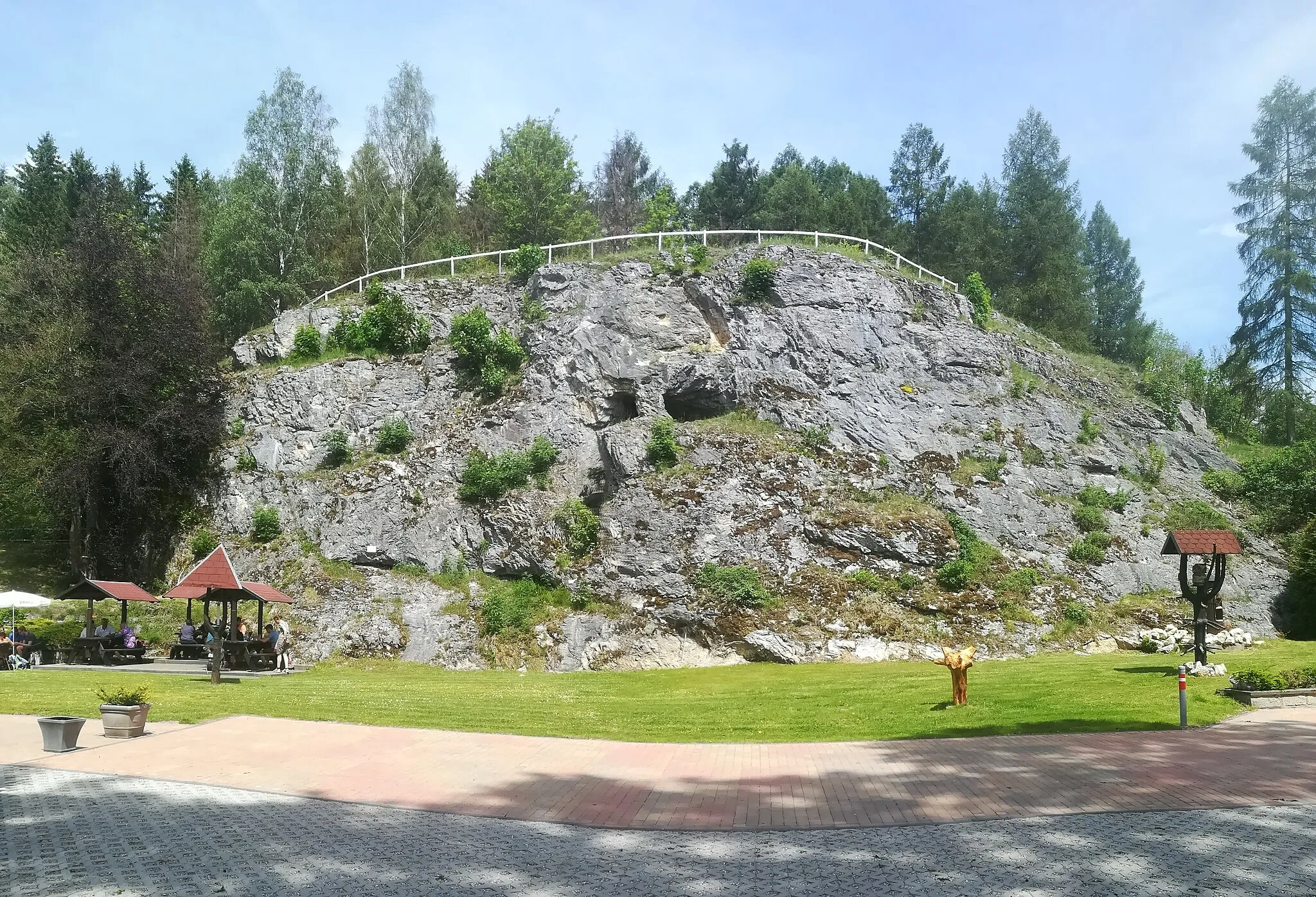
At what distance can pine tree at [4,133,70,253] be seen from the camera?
1548 inches

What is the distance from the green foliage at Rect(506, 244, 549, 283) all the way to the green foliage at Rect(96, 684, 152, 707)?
78.1 ft

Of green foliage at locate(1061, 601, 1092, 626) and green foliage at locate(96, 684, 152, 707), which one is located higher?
green foliage at locate(96, 684, 152, 707)

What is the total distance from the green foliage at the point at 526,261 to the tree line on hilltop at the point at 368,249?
5149 millimetres

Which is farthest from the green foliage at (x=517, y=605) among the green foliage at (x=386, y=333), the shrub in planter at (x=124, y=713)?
the green foliage at (x=386, y=333)

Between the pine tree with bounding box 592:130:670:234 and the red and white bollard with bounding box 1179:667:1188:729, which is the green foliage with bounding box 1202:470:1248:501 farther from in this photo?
the pine tree with bounding box 592:130:670:234

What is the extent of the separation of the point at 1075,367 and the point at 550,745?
29563 millimetres

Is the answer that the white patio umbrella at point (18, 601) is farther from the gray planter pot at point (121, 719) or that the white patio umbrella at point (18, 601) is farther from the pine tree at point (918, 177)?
the pine tree at point (918, 177)

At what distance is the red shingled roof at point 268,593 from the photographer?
2141 centimetres

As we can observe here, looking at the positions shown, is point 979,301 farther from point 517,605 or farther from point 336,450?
point 336,450

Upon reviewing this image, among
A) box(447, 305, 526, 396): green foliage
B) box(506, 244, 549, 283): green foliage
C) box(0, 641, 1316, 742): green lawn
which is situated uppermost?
box(506, 244, 549, 283): green foliage

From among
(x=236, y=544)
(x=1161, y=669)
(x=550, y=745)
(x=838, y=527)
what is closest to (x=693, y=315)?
(x=838, y=527)

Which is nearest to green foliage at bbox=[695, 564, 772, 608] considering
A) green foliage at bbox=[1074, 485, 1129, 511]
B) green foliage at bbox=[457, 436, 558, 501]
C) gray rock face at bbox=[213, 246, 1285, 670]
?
gray rock face at bbox=[213, 246, 1285, 670]

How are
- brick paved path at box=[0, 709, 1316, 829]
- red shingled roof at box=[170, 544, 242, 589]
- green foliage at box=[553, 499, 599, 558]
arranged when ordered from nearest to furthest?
brick paved path at box=[0, 709, 1316, 829], red shingled roof at box=[170, 544, 242, 589], green foliage at box=[553, 499, 599, 558]

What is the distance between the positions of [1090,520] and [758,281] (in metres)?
13.9
